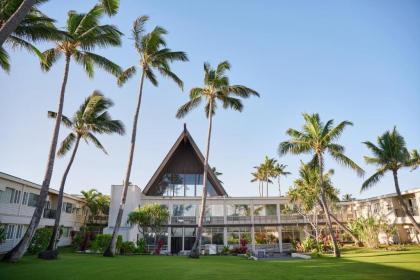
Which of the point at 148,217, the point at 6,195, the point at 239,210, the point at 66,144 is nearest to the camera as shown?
the point at 6,195

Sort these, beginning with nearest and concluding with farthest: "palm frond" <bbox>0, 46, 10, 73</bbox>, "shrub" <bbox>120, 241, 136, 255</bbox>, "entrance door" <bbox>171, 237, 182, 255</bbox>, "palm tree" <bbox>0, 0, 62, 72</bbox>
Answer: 1. "palm tree" <bbox>0, 0, 62, 72</bbox>
2. "palm frond" <bbox>0, 46, 10, 73</bbox>
3. "shrub" <bbox>120, 241, 136, 255</bbox>
4. "entrance door" <bbox>171, 237, 182, 255</bbox>

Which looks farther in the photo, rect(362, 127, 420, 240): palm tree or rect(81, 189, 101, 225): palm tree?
rect(81, 189, 101, 225): palm tree

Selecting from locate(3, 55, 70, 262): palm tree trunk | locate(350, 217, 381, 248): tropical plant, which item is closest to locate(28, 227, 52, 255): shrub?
locate(3, 55, 70, 262): palm tree trunk

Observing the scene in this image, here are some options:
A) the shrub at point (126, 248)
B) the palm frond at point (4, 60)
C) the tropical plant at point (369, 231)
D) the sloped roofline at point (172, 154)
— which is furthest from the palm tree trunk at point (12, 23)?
the tropical plant at point (369, 231)

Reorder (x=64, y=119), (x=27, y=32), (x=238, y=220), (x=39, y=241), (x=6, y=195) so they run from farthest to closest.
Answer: (x=238, y=220) < (x=64, y=119) < (x=39, y=241) < (x=6, y=195) < (x=27, y=32)

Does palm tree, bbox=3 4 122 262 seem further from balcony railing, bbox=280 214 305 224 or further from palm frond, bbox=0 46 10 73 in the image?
balcony railing, bbox=280 214 305 224

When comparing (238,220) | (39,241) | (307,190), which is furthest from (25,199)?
(307,190)

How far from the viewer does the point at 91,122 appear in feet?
71.8

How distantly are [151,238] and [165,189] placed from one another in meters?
5.21

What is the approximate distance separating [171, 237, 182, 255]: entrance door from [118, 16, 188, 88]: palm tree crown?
15680mm

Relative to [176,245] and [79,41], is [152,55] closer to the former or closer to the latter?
[79,41]

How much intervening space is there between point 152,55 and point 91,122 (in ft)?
Result: 24.6

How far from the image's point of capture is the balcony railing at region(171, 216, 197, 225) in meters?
27.6

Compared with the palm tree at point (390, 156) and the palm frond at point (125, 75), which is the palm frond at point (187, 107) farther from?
the palm tree at point (390, 156)
